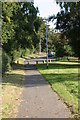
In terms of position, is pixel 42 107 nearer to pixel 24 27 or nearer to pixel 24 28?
pixel 24 27

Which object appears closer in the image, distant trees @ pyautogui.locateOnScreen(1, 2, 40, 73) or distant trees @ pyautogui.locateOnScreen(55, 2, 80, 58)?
distant trees @ pyautogui.locateOnScreen(1, 2, 40, 73)

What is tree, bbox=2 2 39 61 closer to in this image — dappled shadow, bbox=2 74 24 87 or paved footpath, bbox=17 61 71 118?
dappled shadow, bbox=2 74 24 87

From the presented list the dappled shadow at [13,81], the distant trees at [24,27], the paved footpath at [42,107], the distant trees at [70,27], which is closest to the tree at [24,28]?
the distant trees at [24,27]

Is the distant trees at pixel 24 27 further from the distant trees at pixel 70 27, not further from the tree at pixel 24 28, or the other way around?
the distant trees at pixel 70 27

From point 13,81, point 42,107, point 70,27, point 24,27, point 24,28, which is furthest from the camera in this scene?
point 70,27

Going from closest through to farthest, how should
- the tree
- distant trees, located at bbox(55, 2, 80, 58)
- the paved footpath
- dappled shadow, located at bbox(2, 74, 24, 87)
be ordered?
the paved footpath < dappled shadow, located at bbox(2, 74, 24, 87) < the tree < distant trees, located at bbox(55, 2, 80, 58)

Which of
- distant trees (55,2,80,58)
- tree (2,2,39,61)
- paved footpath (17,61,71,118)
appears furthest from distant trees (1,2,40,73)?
paved footpath (17,61,71,118)

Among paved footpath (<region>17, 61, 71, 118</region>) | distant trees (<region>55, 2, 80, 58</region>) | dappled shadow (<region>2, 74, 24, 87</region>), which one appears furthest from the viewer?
distant trees (<region>55, 2, 80, 58</region>)

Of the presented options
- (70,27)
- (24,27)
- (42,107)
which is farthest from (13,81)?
(70,27)

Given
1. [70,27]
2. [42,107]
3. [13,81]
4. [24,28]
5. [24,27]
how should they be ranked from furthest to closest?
[70,27] < [24,28] < [24,27] < [13,81] < [42,107]

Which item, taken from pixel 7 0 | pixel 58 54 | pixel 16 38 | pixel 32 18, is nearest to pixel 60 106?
pixel 7 0

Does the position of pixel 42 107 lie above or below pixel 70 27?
below

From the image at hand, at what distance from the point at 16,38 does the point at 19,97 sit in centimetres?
2609

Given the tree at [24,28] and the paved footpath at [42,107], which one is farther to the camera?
the tree at [24,28]
